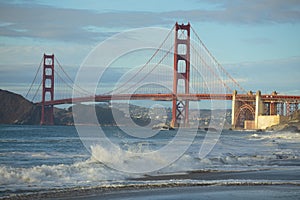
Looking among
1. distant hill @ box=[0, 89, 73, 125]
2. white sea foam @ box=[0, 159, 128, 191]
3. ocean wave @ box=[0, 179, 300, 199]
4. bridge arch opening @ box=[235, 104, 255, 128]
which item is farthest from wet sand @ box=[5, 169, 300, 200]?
distant hill @ box=[0, 89, 73, 125]

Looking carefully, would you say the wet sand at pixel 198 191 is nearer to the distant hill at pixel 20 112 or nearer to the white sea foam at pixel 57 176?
the white sea foam at pixel 57 176

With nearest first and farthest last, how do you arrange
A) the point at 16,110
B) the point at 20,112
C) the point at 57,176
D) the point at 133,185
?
the point at 133,185, the point at 57,176, the point at 20,112, the point at 16,110

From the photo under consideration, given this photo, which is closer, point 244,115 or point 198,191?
point 198,191

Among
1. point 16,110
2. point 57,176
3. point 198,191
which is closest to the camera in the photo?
point 198,191

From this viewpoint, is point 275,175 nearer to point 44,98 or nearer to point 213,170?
point 213,170

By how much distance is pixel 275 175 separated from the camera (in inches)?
563

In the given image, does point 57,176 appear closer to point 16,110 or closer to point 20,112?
point 20,112

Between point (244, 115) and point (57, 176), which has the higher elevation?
point (244, 115)

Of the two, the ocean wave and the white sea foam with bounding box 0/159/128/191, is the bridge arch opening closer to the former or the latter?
the white sea foam with bounding box 0/159/128/191

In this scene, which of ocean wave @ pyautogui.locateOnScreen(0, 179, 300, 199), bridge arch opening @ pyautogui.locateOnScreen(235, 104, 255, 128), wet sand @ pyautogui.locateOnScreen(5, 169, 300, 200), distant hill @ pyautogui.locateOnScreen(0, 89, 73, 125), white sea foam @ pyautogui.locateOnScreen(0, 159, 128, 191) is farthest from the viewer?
distant hill @ pyautogui.locateOnScreen(0, 89, 73, 125)

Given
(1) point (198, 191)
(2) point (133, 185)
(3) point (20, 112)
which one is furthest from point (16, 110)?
(1) point (198, 191)

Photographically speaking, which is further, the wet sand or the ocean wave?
the ocean wave

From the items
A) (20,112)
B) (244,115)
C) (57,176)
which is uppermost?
(244,115)

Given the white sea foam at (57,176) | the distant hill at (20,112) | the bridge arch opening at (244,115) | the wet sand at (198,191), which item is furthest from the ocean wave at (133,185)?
the distant hill at (20,112)
